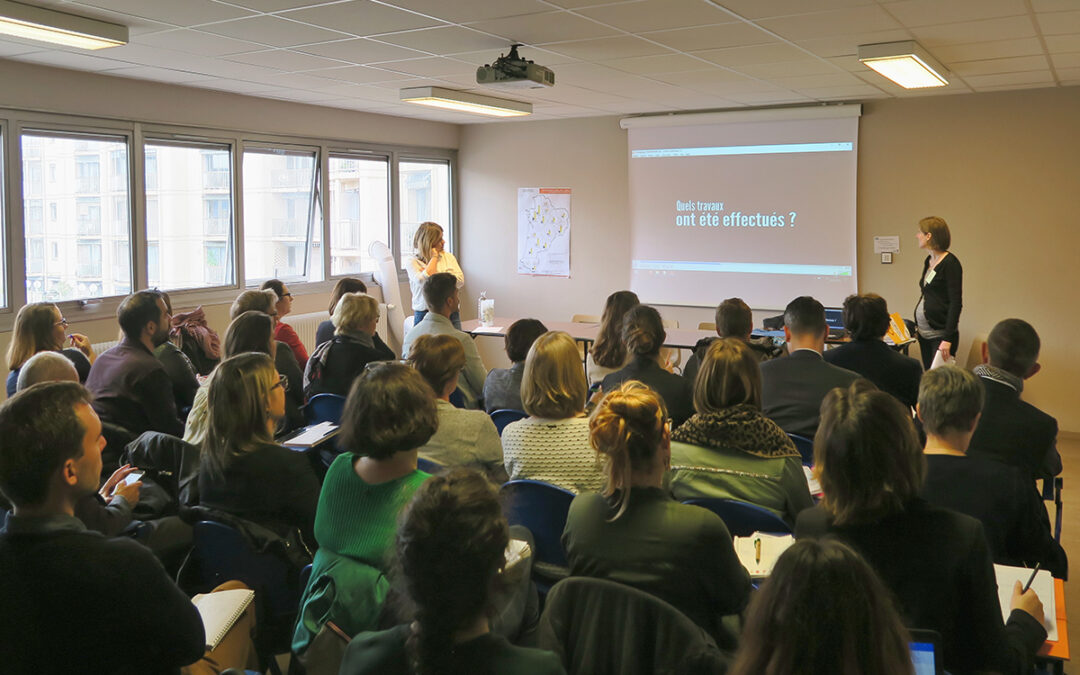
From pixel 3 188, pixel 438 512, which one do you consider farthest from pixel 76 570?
pixel 3 188

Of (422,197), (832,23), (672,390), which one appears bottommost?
(672,390)

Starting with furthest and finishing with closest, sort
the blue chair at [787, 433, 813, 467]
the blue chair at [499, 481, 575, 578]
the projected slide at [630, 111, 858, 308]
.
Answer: the projected slide at [630, 111, 858, 308], the blue chair at [787, 433, 813, 467], the blue chair at [499, 481, 575, 578]

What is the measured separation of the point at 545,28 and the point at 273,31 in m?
1.42

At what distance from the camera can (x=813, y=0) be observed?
3840 mm

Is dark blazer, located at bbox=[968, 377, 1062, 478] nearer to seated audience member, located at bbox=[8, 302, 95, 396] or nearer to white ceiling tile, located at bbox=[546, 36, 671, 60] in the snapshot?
white ceiling tile, located at bbox=[546, 36, 671, 60]

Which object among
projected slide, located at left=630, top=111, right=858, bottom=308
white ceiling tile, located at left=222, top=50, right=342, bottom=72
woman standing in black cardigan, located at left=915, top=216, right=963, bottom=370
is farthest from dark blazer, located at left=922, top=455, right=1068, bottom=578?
projected slide, located at left=630, top=111, right=858, bottom=308

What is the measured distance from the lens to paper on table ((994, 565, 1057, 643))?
74.4 inches

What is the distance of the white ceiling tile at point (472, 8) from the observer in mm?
3885

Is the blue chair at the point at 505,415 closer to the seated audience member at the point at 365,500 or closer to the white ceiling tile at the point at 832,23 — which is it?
the seated audience member at the point at 365,500

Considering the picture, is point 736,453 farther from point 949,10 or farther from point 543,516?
point 949,10

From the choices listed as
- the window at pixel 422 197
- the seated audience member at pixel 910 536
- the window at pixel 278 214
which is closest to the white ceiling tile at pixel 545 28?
the seated audience member at pixel 910 536

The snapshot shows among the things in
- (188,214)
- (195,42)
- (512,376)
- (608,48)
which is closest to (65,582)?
(512,376)

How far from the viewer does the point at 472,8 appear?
400 cm

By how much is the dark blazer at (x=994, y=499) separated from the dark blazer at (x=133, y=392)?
9.73 ft
